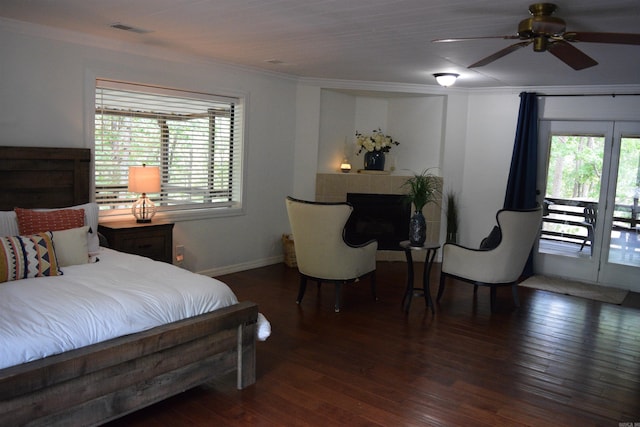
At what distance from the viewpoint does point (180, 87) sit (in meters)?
5.49

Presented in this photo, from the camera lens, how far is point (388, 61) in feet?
17.4

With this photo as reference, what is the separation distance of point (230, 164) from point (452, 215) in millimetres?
3053

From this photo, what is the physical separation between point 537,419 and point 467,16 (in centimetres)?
253

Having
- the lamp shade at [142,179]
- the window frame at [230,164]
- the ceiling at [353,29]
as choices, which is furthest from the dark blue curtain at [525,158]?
the lamp shade at [142,179]

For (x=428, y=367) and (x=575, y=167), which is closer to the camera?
(x=428, y=367)

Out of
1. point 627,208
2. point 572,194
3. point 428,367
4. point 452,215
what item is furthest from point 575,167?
point 428,367

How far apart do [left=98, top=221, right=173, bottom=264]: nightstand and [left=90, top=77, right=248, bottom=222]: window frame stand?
1.29 feet

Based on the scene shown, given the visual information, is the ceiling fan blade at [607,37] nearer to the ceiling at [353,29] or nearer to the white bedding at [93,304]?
the ceiling at [353,29]

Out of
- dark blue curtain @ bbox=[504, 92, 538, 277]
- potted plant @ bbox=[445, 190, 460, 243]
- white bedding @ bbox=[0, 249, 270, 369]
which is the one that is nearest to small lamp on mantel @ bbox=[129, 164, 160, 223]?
white bedding @ bbox=[0, 249, 270, 369]

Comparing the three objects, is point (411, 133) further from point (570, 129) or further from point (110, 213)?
point (110, 213)

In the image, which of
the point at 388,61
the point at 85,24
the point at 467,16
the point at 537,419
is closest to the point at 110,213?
the point at 85,24

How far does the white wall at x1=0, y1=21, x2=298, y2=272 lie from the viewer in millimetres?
4312

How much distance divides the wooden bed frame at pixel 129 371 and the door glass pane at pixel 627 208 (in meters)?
4.94

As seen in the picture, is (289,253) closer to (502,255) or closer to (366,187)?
(366,187)
